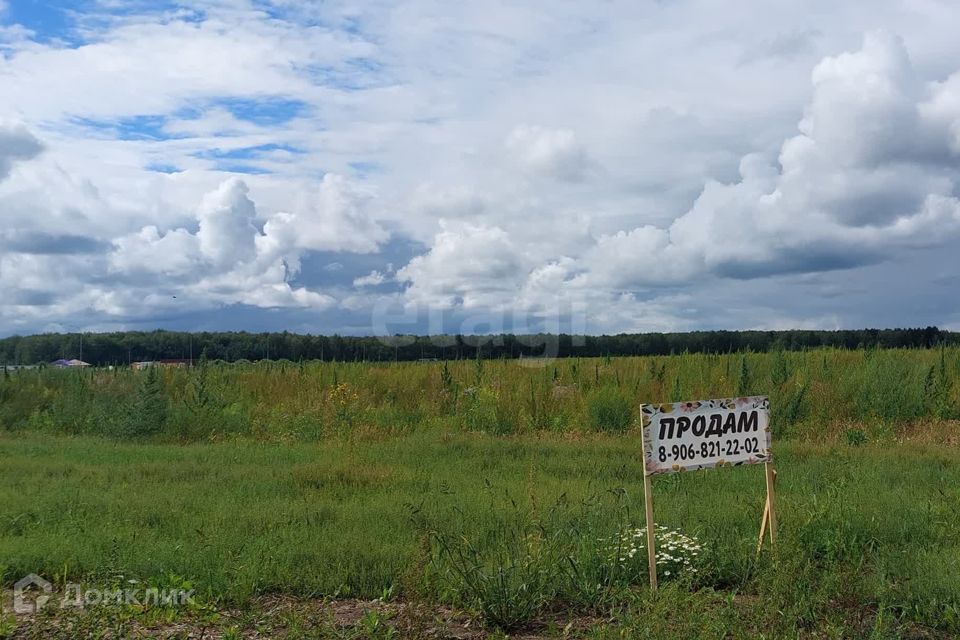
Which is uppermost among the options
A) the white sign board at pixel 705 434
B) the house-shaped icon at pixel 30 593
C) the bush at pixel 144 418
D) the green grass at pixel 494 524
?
the white sign board at pixel 705 434

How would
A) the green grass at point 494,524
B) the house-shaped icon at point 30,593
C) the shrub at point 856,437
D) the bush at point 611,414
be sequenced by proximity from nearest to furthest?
the green grass at point 494,524
the house-shaped icon at point 30,593
the shrub at point 856,437
the bush at point 611,414

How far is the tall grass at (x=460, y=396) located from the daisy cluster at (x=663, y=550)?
9143 millimetres

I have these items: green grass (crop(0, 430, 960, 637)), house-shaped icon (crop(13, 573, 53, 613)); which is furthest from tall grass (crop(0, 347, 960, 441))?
house-shaped icon (crop(13, 573, 53, 613))

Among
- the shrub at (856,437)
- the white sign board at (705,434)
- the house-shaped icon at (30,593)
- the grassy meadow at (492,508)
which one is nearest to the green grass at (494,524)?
the grassy meadow at (492,508)

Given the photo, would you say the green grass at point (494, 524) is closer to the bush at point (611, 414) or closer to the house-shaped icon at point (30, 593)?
the house-shaped icon at point (30, 593)

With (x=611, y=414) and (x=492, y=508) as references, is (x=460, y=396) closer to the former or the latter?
(x=611, y=414)

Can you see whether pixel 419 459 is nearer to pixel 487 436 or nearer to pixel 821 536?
pixel 487 436

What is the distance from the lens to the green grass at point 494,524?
5523 mm

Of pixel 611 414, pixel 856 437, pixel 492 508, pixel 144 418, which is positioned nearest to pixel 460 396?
pixel 611 414

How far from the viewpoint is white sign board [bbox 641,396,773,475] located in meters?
6.04

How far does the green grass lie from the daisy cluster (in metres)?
0.14

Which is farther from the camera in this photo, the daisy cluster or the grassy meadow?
the daisy cluster

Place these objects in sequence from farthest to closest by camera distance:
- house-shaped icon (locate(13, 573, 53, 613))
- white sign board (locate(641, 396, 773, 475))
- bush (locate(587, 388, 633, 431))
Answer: bush (locate(587, 388, 633, 431))
white sign board (locate(641, 396, 773, 475))
house-shaped icon (locate(13, 573, 53, 613))

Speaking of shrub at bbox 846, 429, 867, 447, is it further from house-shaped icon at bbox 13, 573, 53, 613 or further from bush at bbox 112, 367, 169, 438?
bush at bbox 112, 367, 169, 438
